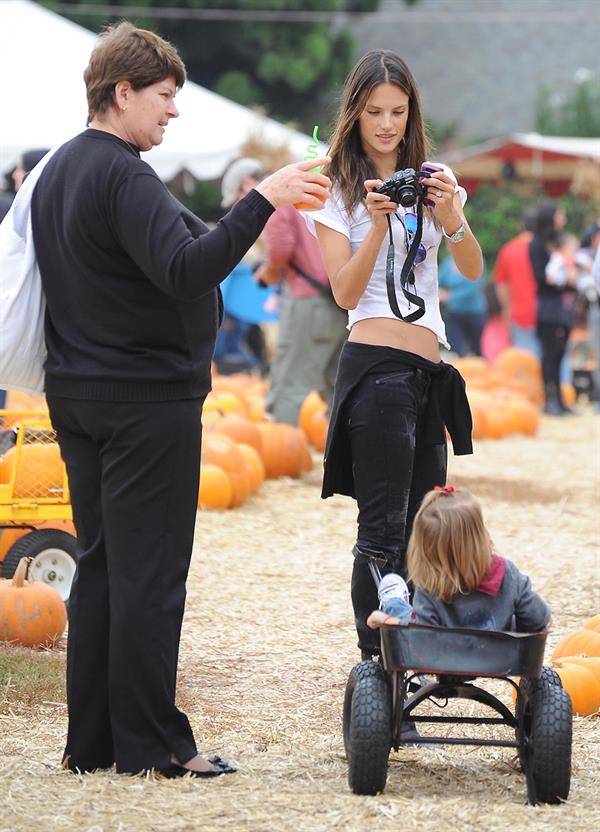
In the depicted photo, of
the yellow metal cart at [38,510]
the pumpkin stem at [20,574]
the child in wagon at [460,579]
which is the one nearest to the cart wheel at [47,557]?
the yellow metal cart at [38,510]

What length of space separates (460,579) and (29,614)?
6.51 ft

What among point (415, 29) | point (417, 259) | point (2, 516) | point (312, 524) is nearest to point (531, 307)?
point (312, 524)

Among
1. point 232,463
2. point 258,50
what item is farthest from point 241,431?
point 258,50

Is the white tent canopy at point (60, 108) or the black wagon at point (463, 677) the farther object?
the white tent canopy at point (60, 108)

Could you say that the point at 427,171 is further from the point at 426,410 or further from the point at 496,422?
the point at 496,422

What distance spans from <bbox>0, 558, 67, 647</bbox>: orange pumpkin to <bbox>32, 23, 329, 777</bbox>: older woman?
4.38 feet

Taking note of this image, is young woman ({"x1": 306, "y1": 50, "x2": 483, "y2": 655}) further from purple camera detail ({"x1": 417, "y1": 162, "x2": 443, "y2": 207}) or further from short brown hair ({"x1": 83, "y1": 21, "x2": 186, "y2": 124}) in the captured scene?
short brown hair ({"x1": 83, "y1": 21, "x2": 186, "y2": 124})

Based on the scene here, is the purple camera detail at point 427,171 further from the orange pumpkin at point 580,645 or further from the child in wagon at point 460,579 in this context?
the orange pumpkin at point 580,645

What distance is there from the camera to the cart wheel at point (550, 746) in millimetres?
3314

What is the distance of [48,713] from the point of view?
424 cm

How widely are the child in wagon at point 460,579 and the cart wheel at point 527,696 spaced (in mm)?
122

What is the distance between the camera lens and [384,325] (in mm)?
3938

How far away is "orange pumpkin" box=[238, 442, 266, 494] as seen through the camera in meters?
8.38

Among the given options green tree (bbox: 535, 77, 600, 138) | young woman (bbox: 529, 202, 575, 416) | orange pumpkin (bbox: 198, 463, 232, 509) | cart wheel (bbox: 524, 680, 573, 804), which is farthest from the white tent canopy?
green tree (bbox: 535, 77, 600, 138)
